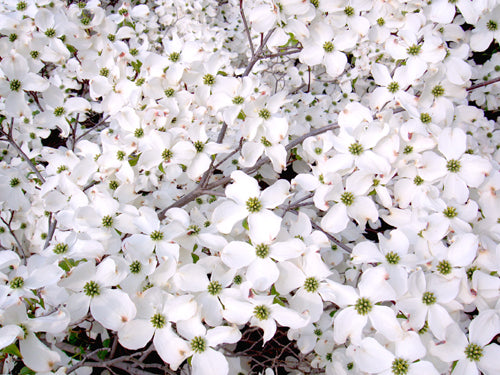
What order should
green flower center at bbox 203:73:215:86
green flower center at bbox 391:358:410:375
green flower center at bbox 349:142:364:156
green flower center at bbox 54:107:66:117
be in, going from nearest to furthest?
green flower center at bbox 391:358:410:375, green flower center at bbox 349:142:364:156, green flower center at bbox 203:73:215:86, green flower center at bbox 54:107:66:117

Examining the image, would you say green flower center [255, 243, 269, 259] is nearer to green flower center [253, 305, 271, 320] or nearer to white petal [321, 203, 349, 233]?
green flower center [253, 305, 271, 320]

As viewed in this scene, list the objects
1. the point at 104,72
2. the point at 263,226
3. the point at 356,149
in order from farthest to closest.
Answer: the point at 104,72 < the point at 356,149 < the point at 263,226

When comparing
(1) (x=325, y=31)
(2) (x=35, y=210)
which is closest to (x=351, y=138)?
(1) (x=325, y=31)

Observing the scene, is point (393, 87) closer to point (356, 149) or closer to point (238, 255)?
point (356, 149)

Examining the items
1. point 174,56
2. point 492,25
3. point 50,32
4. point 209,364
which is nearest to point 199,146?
point 174,56

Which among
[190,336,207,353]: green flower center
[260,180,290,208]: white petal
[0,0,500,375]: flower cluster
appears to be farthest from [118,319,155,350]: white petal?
[260,180,290,208]: white petal

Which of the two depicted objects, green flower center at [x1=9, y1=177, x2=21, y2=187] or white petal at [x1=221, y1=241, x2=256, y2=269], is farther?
green flower center at [x1=9, y1=177, x2=21, y2=187]

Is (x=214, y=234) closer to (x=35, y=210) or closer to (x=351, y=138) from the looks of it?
(x=351, y=138)
